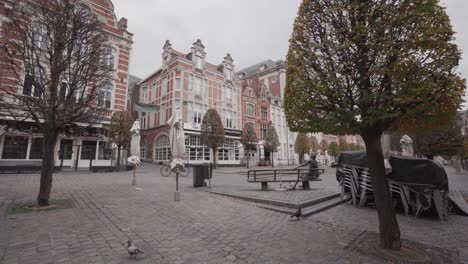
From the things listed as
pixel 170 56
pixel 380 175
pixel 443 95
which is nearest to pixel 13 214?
pixel 380 175

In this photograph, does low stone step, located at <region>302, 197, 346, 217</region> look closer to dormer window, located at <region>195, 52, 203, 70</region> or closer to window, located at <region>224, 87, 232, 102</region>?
dormer window, located at <region>195, 52, 203, 70</region>

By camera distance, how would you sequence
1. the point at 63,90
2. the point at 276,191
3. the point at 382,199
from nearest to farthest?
the point at 382,199 → the point at 63,90 → the point at 276,191

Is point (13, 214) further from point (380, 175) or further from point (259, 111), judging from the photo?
point (259, 111)

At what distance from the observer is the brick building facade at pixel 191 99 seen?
1102 inches

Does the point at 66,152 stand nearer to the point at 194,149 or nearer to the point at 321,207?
the point at 194,149

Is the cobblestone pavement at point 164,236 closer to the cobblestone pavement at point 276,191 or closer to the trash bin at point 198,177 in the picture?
the cobblestone pavement at point 276,191

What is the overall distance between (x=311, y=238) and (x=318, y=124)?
2268 mm

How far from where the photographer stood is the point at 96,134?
1694 cm

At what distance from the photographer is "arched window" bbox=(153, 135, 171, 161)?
91.2 feet

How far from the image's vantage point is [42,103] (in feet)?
19.7

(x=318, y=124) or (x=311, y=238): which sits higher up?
(x=318, y=124)

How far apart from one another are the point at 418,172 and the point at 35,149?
24751 millimetres

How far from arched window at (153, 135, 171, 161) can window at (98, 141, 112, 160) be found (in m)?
7.48

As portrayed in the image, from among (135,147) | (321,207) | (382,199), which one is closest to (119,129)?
(135,147)
